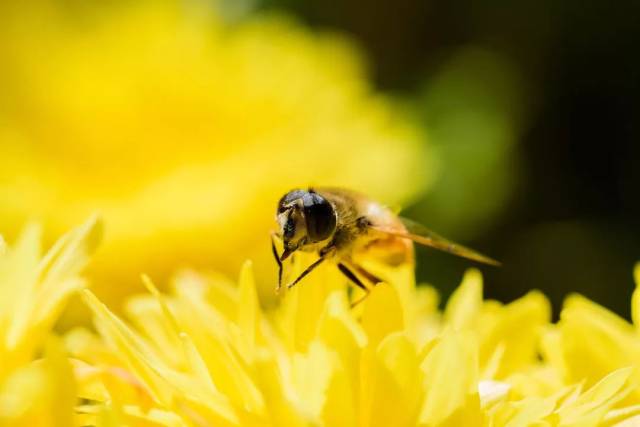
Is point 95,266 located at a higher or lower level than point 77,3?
lower

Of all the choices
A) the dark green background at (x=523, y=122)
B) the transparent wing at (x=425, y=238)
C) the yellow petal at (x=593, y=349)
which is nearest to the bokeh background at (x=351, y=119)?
the dark green background at (x=523, y=122)

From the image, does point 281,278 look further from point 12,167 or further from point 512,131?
point 512,131

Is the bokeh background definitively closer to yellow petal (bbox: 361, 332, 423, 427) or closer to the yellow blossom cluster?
the yellow blossom cluster

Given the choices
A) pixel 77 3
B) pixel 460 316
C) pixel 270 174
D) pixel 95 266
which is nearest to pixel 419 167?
pixel 270 174

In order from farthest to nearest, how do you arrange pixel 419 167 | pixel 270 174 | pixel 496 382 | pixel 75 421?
pixel 419 167
pixel 270 174
pixel 496 382
pixel 75 421

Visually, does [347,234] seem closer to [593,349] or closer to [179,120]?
[593,349]

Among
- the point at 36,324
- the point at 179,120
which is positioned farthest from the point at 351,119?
the point at 36,324

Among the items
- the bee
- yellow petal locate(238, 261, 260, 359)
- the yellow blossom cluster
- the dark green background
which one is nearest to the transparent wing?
the bee
